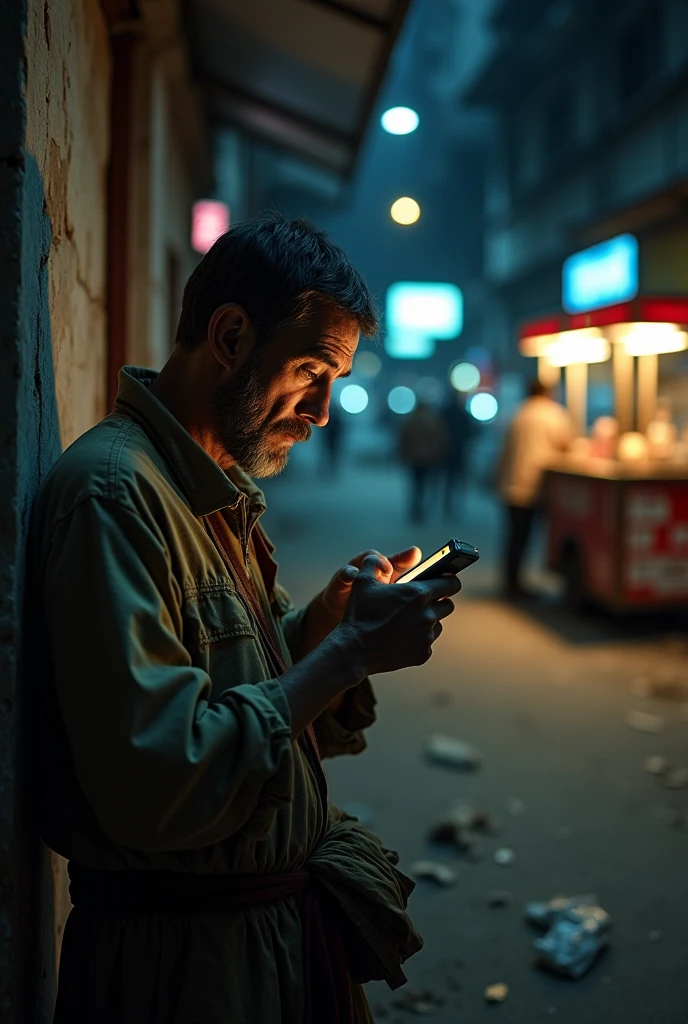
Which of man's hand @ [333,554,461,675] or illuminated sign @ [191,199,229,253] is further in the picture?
illuminated sign @ [191,199,229,253]

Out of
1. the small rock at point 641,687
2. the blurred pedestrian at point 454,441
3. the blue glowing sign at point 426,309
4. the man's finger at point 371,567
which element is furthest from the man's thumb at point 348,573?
the blue glowing sign at point 426,309

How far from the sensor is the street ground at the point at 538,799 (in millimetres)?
2990

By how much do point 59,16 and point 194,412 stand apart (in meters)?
0.86

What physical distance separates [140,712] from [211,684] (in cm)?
18

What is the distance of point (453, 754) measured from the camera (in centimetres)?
479

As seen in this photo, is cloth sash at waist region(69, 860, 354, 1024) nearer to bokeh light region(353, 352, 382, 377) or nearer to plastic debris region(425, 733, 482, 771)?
plastic debris region(425, 733, 482, 771)

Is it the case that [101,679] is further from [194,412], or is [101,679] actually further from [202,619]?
[194,412]

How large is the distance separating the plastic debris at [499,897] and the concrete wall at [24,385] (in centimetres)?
192

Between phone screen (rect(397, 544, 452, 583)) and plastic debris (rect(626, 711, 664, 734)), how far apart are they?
388cm

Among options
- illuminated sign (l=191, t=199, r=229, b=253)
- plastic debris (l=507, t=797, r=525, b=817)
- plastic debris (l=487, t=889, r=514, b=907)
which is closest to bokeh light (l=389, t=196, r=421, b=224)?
illuminated sign (l=191, t=199, r=229, b=253)

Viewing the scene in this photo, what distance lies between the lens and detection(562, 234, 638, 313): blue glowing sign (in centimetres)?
805

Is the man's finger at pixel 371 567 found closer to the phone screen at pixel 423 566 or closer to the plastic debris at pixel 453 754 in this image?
the phone screen at pixel 423 566

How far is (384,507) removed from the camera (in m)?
15.6

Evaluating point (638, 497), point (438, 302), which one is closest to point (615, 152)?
point (638, 497)
